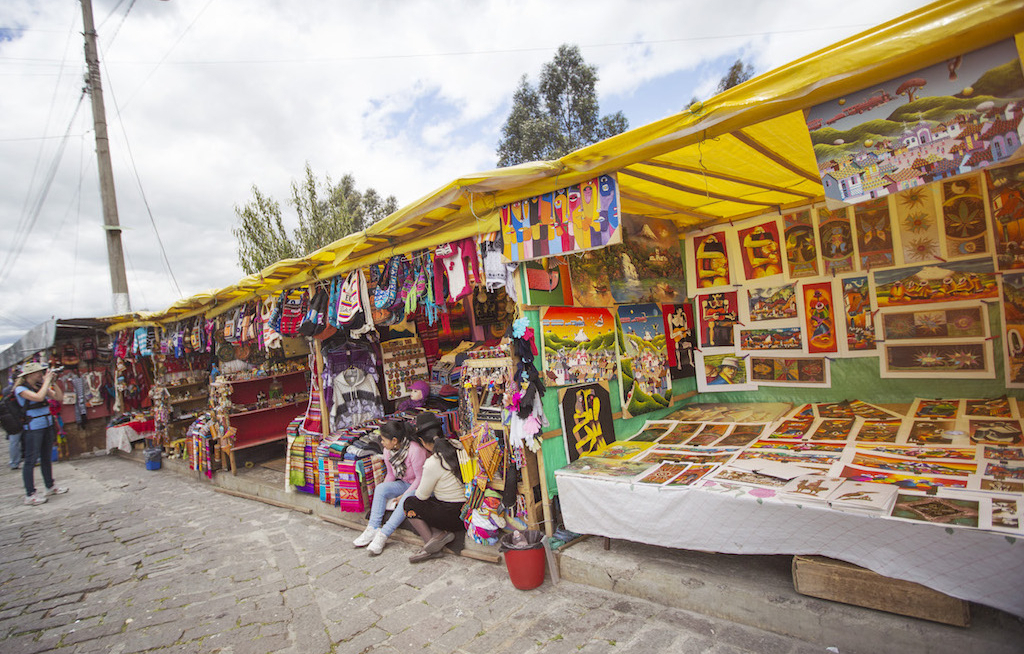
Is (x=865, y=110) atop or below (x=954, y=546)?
atop

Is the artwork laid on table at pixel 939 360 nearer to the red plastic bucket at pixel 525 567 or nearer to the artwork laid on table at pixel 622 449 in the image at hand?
the artwork laid on table at pixel 622 449

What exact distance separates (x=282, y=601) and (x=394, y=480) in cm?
135

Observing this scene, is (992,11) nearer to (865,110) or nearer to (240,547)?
(865,110)

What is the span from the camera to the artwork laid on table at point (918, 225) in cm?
389

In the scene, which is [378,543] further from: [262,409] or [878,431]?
[262,409]

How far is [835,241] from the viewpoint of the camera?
4.40 metres

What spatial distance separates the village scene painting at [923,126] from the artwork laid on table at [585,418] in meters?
2.28

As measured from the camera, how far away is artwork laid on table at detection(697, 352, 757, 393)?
16.6 feet

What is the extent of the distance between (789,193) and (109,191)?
1423cm

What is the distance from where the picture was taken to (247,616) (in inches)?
144

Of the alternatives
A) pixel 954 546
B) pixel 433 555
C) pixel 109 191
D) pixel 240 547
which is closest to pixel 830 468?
pixel 954 546

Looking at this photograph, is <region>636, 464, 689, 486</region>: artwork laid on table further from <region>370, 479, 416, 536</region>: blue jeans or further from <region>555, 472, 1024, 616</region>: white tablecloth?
<region>370, 479, 416, 536</region>: blue jeans

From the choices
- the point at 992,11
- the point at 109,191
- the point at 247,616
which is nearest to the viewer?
the point at 992,11

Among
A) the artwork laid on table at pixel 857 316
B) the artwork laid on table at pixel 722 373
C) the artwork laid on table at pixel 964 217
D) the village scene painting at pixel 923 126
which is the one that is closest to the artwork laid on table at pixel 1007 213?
the artwork laid on table at pixel 964 217
